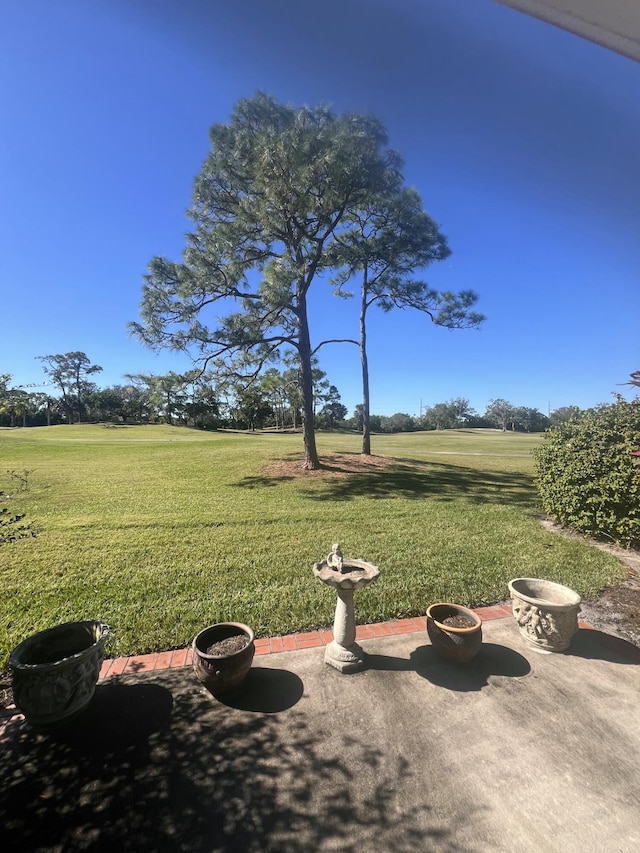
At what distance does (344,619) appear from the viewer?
2.94 meters

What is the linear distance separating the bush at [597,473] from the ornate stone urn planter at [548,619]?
351 centimetres

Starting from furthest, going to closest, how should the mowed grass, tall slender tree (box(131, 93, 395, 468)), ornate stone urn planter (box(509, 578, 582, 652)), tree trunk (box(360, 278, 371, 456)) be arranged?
tree trunk (box(360, 278, 371, 456)) → tall slender tree (box(131, 93, 395, 468)) → the mowed grass → ornate stone urn planter (box(509, 578, 582, 652))

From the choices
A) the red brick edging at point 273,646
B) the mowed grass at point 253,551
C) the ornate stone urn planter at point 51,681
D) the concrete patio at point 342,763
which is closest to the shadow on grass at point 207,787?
the concrete patio at point 342,763

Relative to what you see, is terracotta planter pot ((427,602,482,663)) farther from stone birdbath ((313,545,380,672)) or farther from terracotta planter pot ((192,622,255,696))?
terracotta planter pot ((192,622,255,696))

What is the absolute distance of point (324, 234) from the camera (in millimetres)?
11562

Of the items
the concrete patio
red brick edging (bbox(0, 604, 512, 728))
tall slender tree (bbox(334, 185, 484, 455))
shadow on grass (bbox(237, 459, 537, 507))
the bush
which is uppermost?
tall slender tree (bbox(334, 185, 484, 455))

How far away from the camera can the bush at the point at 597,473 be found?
5.65 meters

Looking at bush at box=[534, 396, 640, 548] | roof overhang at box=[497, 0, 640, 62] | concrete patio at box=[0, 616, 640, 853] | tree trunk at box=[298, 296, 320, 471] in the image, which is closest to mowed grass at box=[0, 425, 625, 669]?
bush at box=[534, 396, 640, 548]

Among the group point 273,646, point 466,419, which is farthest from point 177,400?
point 466,419

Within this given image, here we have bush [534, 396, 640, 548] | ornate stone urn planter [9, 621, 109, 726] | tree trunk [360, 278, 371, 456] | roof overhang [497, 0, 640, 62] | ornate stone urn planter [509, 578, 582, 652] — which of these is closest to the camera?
roof overhang [497, 0, 640, 62]

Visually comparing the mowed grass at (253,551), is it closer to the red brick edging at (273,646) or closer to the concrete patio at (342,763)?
the red brick edging at (273,646)

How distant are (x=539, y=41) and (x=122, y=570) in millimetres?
6181

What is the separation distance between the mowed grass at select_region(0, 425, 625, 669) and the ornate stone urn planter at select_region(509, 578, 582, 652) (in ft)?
3.00

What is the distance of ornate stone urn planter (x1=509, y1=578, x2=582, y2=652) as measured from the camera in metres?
3.07
